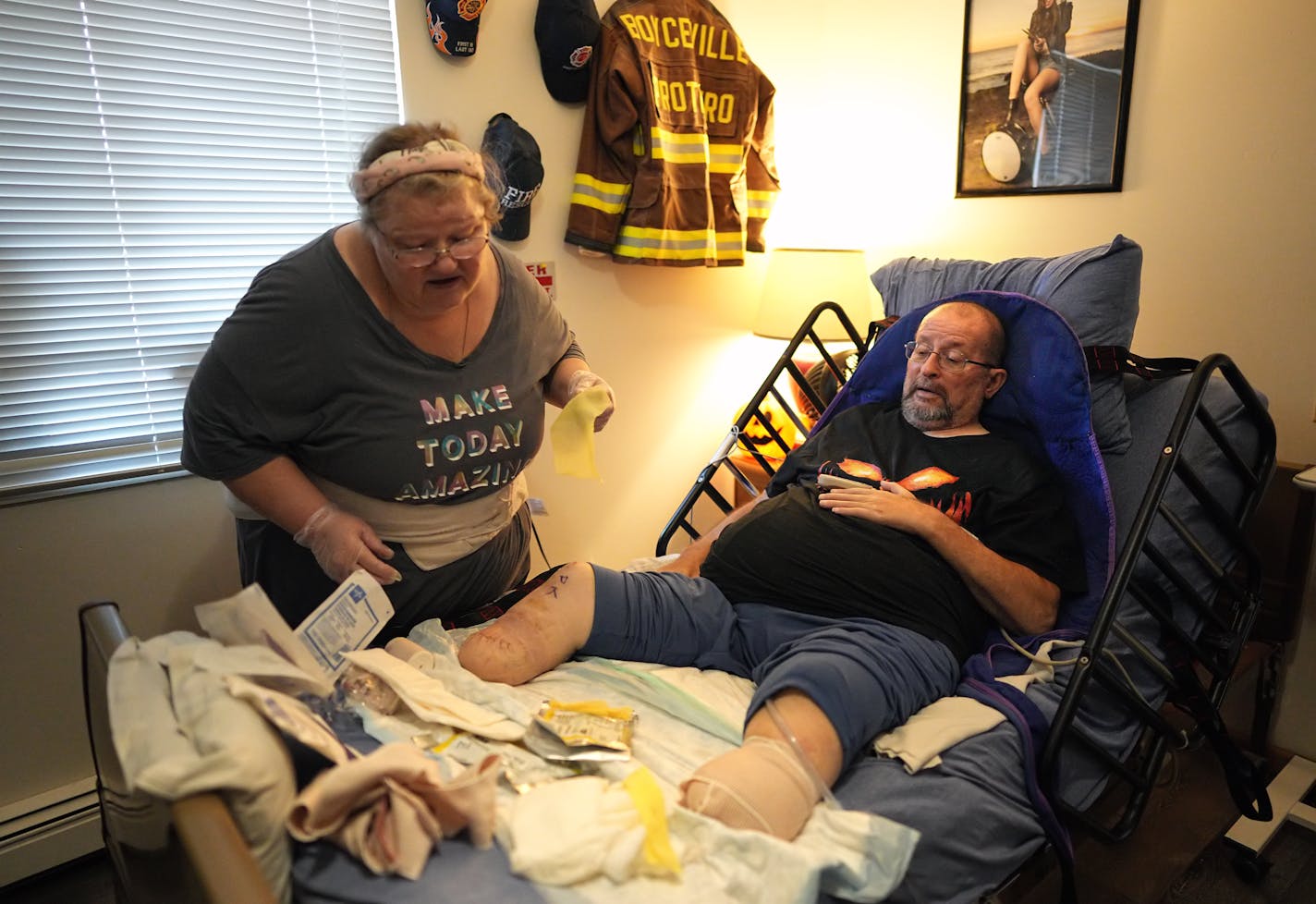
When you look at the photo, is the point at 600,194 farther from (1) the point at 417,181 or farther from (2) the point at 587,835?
(2) the point at 587,835

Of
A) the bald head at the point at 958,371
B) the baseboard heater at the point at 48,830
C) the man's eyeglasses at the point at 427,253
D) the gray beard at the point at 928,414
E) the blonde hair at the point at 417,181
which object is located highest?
the blonde hair at the point at 417,181

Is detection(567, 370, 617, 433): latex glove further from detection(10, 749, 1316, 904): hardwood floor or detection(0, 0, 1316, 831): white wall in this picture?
detection(10, 749, 1316, 904): hardwood floor

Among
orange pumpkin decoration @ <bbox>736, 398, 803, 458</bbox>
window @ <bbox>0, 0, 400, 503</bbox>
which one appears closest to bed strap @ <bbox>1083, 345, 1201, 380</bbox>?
orange pumpkin decoration @ <bbox>736, 398, 803, 458</bbox>

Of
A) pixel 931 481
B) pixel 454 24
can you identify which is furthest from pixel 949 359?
pixel 454 24

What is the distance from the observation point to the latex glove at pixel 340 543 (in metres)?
1.45

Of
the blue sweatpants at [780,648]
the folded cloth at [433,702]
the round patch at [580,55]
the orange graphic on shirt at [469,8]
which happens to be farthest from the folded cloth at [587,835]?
the round patch at [580,55]

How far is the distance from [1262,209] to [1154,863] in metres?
1.55

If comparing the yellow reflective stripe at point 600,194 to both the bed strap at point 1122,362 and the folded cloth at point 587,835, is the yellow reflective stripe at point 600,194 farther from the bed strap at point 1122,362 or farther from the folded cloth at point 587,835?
the folded cloth at point 587,835

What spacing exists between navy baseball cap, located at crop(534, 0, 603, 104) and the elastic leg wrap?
6.27 ft

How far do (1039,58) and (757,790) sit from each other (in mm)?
2251

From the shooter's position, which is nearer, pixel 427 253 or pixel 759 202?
pixel 427 253

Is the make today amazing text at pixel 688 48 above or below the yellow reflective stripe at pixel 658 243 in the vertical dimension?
above

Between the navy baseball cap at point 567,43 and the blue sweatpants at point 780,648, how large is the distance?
1.46 m

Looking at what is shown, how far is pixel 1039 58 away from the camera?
7.88 feet
